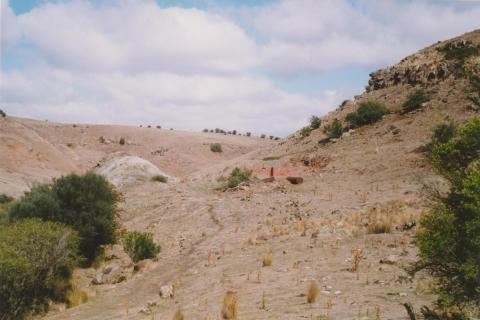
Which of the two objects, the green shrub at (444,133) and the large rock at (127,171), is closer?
the green shrub at (444,133)

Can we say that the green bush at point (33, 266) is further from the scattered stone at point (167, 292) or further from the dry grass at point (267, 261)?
the dry grass at point (267, 261)

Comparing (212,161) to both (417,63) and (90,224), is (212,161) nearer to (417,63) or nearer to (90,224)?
(417,63)

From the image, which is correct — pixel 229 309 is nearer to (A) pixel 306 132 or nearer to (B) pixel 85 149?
(A) pixel 306 132

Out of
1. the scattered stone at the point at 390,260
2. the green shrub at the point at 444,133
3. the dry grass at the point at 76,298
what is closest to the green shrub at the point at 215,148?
the green shrub at the point at 444,133

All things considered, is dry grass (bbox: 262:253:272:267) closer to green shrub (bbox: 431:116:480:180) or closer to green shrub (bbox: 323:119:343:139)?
green shrub (bbox: 431:116:480:180)

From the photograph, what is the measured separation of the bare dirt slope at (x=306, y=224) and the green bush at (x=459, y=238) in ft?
4.17

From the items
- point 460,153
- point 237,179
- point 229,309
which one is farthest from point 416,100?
point 229,309

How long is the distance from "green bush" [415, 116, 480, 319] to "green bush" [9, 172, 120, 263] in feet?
48.5

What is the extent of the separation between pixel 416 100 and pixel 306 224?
19880mm

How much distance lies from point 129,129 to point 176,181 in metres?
43.8

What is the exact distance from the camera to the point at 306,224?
18.0 metres

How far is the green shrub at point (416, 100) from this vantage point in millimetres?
33219

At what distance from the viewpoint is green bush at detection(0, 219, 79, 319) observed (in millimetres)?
13633

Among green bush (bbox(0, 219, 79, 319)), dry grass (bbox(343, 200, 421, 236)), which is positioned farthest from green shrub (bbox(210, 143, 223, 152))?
green bush (bbox(0, 219, 79, 319))
